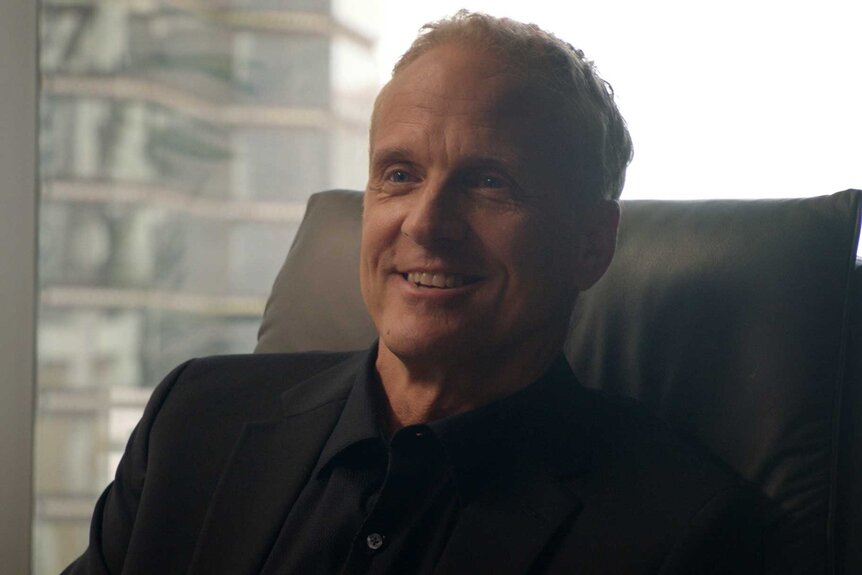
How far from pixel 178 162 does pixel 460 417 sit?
4.85ft

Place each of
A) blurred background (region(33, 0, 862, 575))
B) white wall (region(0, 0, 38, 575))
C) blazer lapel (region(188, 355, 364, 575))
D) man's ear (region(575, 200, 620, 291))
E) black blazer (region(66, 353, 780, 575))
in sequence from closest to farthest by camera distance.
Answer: black blazer (region(66, 353, 780, 575)) < blazer lapel (region(188, 355, 364, 575)) < man's ear (region(575, 200, 620, 291)) < blurred background (region(33, 0, 862, 575)) < white wall (region(0, 0, 38, 575))

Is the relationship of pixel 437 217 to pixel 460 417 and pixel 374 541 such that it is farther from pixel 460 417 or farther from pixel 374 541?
pixel 374 541

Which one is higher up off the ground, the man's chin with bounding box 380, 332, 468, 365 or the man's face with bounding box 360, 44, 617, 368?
the man's face with bounding box 360, 44, 617, 368

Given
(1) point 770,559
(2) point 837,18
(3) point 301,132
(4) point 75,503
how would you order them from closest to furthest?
1. (1) point 770,559
2. (2) point 837,18
3. (3) point 301,132
4. (4) point 75,503

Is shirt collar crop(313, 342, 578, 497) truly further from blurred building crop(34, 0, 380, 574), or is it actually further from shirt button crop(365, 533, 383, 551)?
blurred building crop(34, 0, 380, 574)

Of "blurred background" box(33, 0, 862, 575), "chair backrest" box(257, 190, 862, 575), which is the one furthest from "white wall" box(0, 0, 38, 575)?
"chair backrest" box(257, 190, 862, 575)

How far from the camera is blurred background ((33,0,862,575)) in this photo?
93.1 inches

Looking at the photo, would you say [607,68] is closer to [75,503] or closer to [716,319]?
[716,319]

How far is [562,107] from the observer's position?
1323 millimetres

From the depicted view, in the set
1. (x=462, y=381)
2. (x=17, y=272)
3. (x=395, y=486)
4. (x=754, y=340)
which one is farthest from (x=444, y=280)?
(x=17, y=272)

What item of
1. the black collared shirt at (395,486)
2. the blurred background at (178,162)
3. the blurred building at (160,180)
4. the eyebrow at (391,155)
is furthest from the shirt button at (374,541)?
the blurred building at (160,180)

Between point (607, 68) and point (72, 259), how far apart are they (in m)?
1.41

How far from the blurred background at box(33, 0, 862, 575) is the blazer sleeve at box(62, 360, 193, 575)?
1.05 m

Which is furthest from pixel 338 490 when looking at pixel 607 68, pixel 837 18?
pixel 837 18
